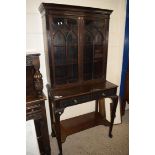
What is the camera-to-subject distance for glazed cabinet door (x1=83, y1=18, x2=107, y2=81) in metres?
1.99

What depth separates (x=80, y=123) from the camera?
7.87 ft

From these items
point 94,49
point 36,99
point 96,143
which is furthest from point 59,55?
point 96,143

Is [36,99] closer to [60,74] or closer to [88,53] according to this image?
[60,74]

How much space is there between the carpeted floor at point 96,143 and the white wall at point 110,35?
1.07 feet

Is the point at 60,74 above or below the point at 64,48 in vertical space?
below

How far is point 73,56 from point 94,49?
0.35 meters

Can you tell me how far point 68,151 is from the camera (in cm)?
202

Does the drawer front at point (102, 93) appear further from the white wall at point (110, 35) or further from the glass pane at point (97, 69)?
the white wall at point (110, 35)

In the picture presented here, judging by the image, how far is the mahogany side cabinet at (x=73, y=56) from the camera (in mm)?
1738

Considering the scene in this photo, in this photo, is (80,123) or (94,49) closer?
(94,49)

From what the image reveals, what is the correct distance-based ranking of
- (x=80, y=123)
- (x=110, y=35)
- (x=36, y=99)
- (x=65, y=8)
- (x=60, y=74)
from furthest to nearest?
(x=110, y=35) → (x=80, y=123) → (x=60, y=74) → (x=65, y=8) → (x=36, y=99)

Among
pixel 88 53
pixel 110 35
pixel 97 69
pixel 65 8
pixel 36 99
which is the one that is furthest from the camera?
pixel 110 35
